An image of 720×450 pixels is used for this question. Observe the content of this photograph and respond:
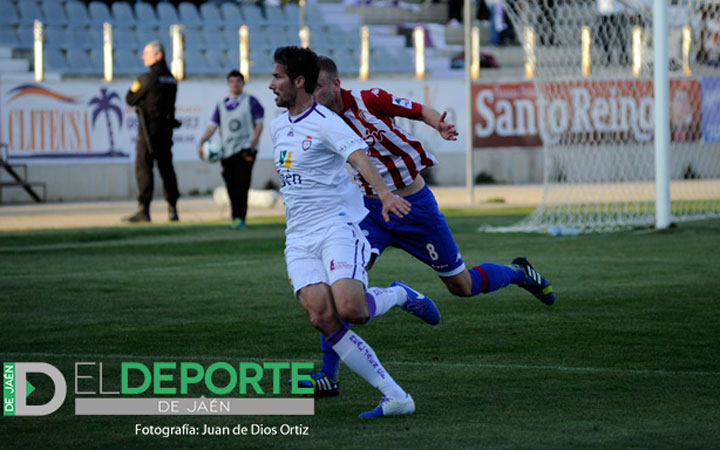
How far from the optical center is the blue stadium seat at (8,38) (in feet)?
86.7

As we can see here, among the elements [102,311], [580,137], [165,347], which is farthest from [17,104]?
[165,347]

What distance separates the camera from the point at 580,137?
1980 cm

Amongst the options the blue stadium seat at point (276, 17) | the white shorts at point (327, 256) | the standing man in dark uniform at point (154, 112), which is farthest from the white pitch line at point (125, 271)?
the blue stadium seat at point (276, 17)

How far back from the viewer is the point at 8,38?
87.2 ft

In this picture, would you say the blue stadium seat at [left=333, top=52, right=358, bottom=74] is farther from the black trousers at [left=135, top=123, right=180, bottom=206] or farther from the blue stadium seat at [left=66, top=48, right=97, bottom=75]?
the black trousers at [left=135, top=123, right=180, bottom=206]

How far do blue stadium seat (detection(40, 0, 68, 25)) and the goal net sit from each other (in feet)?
42.2

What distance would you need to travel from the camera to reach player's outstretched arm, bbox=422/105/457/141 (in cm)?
632

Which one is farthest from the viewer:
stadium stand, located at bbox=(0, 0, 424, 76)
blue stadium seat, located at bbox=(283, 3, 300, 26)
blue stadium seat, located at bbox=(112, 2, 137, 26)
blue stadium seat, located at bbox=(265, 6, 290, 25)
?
blue stadium seat, located at bbox=(283, 3, 300, 26)

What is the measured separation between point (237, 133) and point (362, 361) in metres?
10.6

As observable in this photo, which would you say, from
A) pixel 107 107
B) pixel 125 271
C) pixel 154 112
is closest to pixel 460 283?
pixel 125 271

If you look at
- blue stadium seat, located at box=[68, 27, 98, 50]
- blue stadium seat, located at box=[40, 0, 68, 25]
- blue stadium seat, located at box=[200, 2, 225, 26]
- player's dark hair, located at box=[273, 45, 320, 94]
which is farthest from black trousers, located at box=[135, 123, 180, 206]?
blue stadium seat, located at box=[200, 2, 225, 26]

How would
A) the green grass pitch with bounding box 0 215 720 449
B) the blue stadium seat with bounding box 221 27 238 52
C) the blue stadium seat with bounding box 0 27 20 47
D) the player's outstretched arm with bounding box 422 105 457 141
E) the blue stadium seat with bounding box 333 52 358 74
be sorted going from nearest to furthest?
the green grass pitch with bounding box 0 215 720 449
the player's outstretched arm with bounding box 422 105 457 141
the blue stadium seat with bounding box 0 27 20 47
the blue stadium seat with bounding box 221 27 238 52
the blue stadium seat with bounding box 333 52 358 74

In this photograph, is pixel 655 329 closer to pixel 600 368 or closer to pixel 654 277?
pixel 600 368

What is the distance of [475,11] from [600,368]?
98.6 feet
